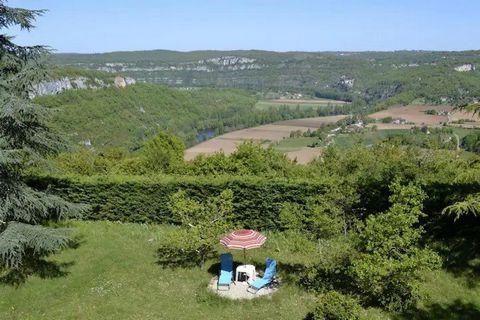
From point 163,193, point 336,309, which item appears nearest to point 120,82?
point 163,193

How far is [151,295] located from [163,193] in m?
8.47

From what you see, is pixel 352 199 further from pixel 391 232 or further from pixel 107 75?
pixel 107 75

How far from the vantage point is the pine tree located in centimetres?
1323

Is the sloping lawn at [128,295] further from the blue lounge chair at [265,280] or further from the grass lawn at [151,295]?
the blue lounge chair at [265,280]

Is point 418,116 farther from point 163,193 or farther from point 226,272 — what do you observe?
point 226,272

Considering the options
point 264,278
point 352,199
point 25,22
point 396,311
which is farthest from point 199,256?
point 25,22

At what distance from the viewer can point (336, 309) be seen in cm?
1088

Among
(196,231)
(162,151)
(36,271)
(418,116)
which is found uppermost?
(196,231)

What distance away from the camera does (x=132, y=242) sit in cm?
1967

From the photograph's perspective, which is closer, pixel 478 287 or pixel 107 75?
pixel 478 287

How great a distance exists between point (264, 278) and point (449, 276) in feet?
19.7

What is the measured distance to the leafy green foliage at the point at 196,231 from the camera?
15969mm

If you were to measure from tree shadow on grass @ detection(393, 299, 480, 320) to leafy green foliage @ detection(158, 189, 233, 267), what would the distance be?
6.62 m

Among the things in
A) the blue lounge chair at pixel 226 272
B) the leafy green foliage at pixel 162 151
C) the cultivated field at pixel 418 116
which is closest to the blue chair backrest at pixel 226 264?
the blue lounge chair at pixel 226 272
